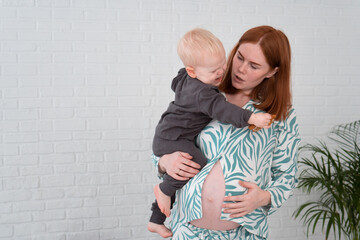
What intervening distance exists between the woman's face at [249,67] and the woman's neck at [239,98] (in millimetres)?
48

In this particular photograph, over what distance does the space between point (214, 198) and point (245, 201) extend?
13 cm

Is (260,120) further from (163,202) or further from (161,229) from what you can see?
(161,229)

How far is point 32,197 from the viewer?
3.04m

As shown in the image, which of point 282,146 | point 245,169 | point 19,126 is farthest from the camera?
point 19,126

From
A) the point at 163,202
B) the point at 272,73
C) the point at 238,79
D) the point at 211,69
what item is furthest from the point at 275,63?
the point at 163,202

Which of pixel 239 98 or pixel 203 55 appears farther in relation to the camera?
pixel 239 98

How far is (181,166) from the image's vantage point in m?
1.53

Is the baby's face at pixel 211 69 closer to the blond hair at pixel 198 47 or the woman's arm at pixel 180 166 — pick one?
→ the blond hair at pixel 198 47

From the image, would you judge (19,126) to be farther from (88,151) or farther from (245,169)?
(245,169)

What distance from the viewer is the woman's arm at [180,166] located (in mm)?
1530

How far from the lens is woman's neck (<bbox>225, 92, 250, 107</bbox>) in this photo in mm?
1709

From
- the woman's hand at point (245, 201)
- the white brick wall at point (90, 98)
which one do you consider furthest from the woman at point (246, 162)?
the white brick wall at point (90, 98)

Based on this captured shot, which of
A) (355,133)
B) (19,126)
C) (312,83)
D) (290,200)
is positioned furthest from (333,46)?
(19,126)

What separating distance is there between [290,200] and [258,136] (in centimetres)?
211
